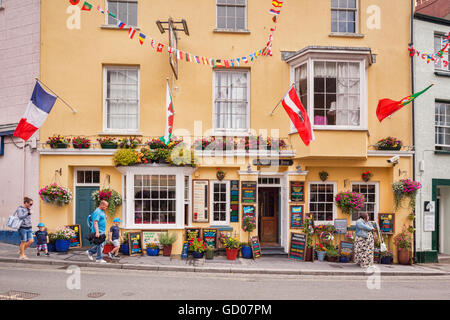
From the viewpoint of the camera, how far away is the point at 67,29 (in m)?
12.4

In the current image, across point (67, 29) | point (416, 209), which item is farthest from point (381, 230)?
→ point (67, 29)

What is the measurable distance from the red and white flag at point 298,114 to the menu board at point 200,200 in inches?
153

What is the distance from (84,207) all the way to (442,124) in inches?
554

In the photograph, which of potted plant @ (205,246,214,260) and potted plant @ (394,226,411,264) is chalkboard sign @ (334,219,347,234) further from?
potted plant @ (205,246,214,260)

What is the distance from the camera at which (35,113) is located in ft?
34.9

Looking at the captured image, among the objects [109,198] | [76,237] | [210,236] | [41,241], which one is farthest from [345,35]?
[41,241]

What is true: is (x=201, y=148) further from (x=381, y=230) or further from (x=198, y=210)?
(x=381, y=230)

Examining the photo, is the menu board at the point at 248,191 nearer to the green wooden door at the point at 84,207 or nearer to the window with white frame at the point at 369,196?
the window with white frame at the point at 369,196

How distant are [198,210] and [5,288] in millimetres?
6259

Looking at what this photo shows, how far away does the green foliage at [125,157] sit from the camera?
1153cm

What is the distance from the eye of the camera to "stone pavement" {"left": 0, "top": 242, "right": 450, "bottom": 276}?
33.2ft

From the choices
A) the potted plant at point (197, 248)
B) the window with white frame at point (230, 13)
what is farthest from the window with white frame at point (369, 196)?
the window with white frame at point (230, 13)

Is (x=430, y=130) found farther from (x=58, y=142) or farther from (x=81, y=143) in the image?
(x=58, y=142)
